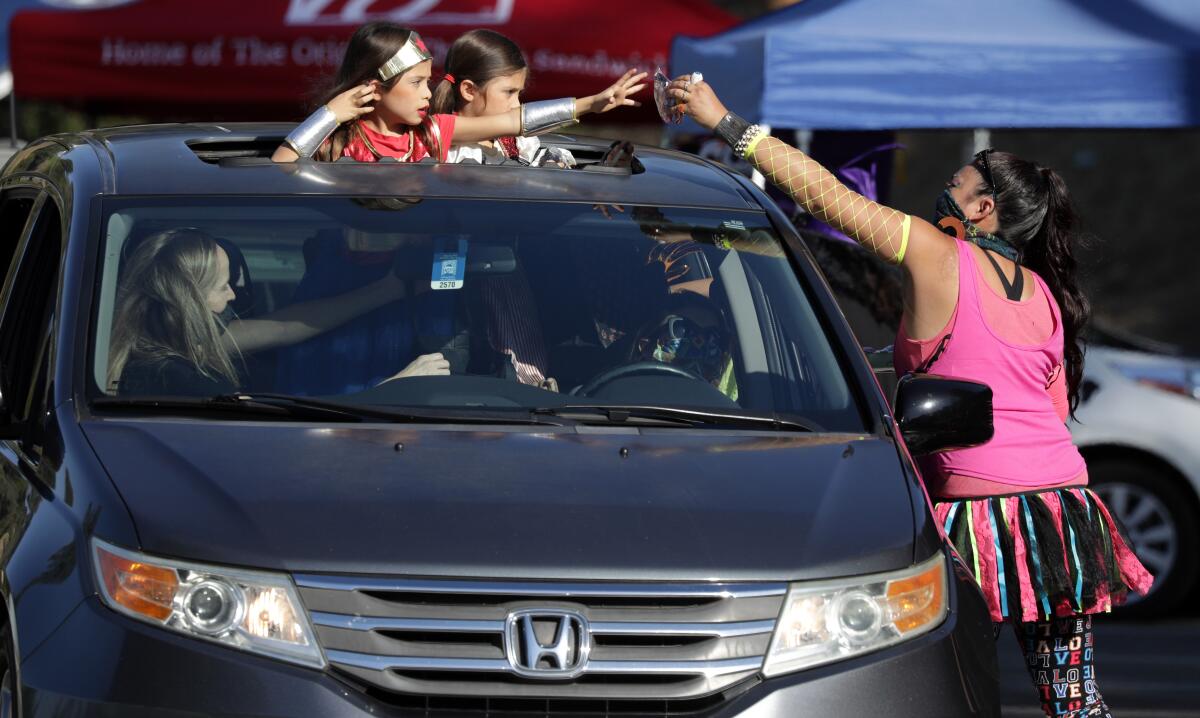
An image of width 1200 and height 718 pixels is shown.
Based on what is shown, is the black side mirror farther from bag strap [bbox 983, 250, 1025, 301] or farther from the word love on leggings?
the word love on leggings

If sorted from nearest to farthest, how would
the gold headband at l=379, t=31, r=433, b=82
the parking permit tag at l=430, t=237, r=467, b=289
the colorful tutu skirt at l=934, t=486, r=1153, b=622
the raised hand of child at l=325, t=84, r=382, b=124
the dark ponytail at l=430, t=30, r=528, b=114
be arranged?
the parking permit tag at l=430, t=237, r=467, b=289 < the colorful tutu skirt at l=934, t=486, r=1153, b=622 < the raised hand of child at l=325, t=84, r=382, b=124 < the gold headband at l=379, t=31, r=433, b=82 < the dark ponytail at l=430, t=30, r=528, b=114

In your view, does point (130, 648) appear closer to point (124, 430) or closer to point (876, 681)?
point (124, 430)

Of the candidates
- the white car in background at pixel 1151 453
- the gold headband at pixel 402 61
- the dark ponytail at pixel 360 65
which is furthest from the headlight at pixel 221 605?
the white car in background at pixel 1151 453

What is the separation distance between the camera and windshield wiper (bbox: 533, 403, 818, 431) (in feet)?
13.5

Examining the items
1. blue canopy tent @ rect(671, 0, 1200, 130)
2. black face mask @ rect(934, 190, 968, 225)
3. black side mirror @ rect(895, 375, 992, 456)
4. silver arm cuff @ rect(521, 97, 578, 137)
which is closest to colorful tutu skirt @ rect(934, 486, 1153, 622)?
black side mirror @ rect(895, 375, 992, 456)

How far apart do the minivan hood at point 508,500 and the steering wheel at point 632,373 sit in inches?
11.9

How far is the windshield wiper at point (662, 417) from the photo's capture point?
4.11 metres

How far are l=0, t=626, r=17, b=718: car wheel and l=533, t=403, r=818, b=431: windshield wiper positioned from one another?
3.65ft

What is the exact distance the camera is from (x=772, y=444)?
13.2ft

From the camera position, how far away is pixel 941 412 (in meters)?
4.31

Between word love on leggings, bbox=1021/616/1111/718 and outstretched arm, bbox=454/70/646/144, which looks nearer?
word love on leggings, bbox=1021/616/1111/718

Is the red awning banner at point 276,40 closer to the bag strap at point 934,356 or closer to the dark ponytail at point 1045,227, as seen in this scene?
the dark ponytail at point 1045,227

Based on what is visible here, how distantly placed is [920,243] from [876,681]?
1.47 meters

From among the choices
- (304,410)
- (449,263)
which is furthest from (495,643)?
(449,263)
